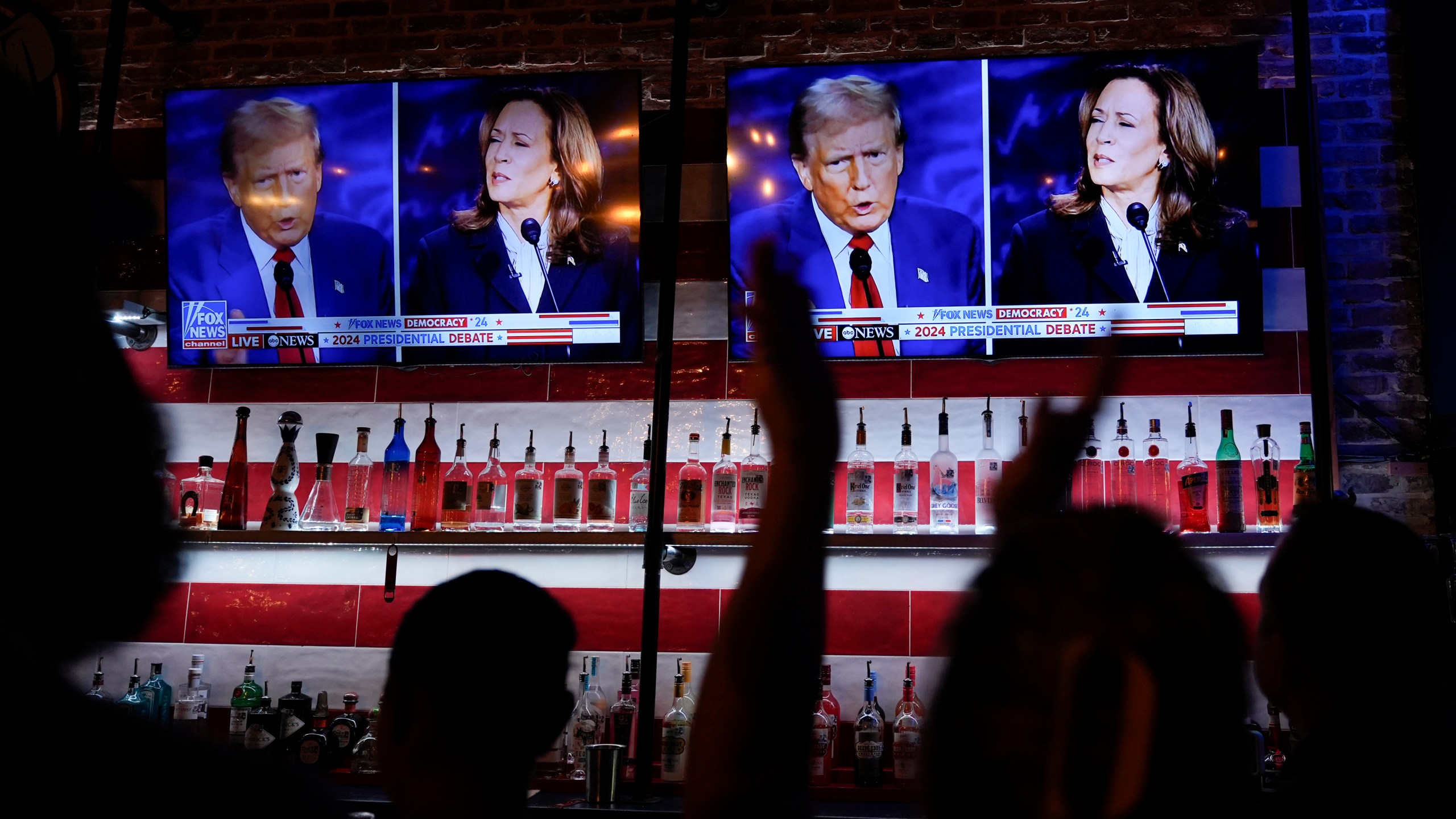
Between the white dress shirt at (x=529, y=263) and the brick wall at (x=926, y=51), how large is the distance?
690mm

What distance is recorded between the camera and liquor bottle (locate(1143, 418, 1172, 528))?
3244mm

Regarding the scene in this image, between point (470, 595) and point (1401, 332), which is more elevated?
point (1401, 332)

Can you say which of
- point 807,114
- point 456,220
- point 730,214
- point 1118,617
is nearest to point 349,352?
point 456,220

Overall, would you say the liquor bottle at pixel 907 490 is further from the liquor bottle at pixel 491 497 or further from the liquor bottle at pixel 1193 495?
the liquor bottle at pixel 491 497

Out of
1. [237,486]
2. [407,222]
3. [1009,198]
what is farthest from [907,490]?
[237,486]

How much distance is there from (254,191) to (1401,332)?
11.7ft

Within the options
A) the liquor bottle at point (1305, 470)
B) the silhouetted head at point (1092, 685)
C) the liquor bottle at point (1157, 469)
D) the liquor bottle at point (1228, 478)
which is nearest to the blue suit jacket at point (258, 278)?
the liquor bottle at point (1157, 469)

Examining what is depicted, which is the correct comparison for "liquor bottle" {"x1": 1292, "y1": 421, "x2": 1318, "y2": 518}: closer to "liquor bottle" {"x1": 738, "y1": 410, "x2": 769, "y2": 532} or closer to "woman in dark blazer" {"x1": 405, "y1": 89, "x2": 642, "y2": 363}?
"liquor bottle" {"x1": 738, "y1": 410, "x2": 769, "y2": 532}

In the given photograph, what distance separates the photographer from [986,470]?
335cm

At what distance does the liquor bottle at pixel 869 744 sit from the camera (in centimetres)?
314

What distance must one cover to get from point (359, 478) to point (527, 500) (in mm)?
677

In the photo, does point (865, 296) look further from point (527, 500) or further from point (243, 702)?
point (243, 702)

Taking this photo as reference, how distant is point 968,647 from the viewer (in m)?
0.60

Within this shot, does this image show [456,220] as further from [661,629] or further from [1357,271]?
[1357,271]
